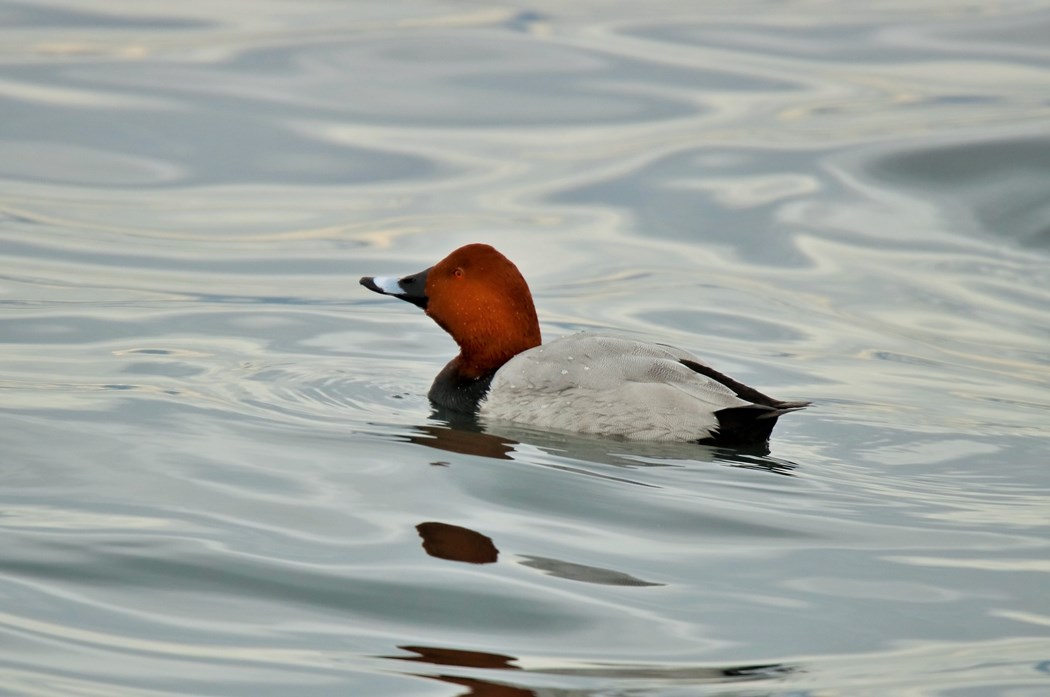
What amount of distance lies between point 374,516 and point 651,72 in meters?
9.90

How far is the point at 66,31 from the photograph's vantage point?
14828 mm

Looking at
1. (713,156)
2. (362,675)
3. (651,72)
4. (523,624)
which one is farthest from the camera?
(651,72)

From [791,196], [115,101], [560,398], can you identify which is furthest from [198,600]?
[115,101]

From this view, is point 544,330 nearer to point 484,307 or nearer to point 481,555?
point 484,307

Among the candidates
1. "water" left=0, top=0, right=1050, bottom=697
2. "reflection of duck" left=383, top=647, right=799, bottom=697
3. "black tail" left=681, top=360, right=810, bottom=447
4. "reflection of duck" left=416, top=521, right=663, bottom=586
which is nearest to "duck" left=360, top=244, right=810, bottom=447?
"black tail" left=681, top=360, right=810, bottom=447

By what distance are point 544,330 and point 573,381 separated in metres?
2.92

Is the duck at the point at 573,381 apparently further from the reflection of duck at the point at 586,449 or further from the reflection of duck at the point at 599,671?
the reflection of duck at the point at 599,671

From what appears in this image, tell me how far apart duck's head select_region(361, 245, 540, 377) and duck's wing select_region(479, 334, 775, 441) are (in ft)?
1.37

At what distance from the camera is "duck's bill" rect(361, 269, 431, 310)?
23.4 feet

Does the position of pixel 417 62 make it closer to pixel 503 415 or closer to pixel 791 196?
pixel 791 196

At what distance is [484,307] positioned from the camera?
688 centimetres

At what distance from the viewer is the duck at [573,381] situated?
6.11m

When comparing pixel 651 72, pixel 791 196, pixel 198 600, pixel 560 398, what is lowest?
pixel 198 600

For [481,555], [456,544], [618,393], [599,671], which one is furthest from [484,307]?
[599,671]
